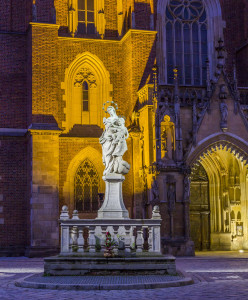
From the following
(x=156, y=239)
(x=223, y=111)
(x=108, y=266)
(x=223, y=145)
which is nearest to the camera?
(x=108, y=266)

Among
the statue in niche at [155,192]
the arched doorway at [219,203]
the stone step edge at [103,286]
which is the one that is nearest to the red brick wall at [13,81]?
Answer: the statue in niche at [155,192]

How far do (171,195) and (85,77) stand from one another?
8085 millimetres

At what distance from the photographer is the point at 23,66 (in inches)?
1099

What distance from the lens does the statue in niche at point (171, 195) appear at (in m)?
24.3

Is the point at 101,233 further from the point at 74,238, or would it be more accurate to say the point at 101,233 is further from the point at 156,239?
the point at 156,239

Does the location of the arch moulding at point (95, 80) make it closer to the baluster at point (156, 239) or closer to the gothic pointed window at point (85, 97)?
the gothic pointed window at point (85, 97)

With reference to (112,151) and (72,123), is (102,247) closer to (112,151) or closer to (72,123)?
(112,151)

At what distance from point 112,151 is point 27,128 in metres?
10.5

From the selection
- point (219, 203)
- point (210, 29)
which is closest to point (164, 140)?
point (219, 203)

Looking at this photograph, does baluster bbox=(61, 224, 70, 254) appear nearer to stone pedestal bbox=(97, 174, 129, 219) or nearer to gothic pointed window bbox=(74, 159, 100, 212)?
stone pedestal bbox=(97, 174, 129, 219)

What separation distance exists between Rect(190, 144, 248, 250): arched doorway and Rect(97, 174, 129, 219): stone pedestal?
11.2m

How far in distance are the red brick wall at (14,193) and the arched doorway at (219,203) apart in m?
8.15

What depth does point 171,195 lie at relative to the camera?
80.0ft

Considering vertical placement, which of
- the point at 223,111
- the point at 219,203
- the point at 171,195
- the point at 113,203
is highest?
the point at 223,111
